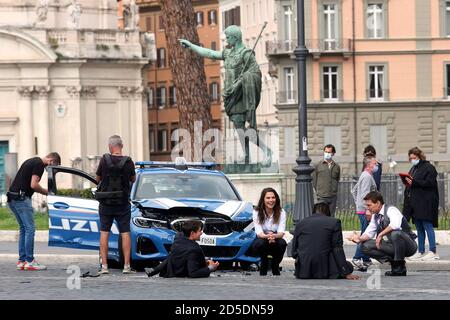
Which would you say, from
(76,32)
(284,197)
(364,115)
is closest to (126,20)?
(76,32)

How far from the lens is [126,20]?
85.4 metres

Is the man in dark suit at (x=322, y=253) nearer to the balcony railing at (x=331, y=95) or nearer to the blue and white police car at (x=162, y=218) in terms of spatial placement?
the blue and white police car at (x=162, y=218)

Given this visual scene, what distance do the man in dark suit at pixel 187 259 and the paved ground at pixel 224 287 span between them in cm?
20

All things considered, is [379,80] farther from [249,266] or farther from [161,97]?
[249,266]

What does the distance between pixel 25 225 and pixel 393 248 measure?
214 inches

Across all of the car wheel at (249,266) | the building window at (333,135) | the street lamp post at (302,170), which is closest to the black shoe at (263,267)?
the car wheel at (249,266)

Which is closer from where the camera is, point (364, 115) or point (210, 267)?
point (210, 267)

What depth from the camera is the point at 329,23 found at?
87.4 m

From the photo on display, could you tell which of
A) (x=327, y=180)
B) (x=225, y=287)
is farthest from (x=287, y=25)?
(x=225, y=287)

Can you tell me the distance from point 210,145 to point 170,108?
255 ft

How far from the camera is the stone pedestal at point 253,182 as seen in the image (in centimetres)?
3716

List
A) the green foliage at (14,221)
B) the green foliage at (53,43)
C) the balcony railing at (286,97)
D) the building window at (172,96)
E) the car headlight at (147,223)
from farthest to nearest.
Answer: the building window at (172,96)
the balcony railing at (286,97)
the green foliage at (53,43)
the green foliage at (14,221)
the car headlight at (147,223)

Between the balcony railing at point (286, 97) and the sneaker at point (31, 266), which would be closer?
the sneaker at point (31, 266)
